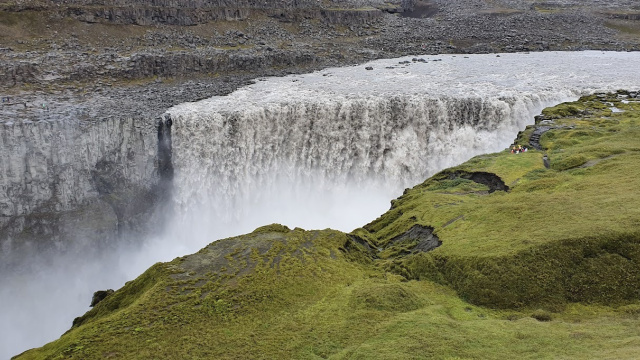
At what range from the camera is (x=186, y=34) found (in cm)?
6203

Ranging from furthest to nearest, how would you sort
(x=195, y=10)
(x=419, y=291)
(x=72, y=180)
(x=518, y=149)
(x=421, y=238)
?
(x=195, y=10) < (x=72, y=180) < (x=518, y=149) < (x=421, y=238) < (x=419, y=291)

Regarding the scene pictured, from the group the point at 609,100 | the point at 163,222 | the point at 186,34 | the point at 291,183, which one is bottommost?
the point at 163,222

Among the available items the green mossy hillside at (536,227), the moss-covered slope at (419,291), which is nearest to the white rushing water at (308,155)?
the green mossy hillside at (536,227)

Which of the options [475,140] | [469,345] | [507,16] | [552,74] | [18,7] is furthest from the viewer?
[507,16]

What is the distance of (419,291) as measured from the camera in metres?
16.9

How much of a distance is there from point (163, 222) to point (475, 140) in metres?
26.1

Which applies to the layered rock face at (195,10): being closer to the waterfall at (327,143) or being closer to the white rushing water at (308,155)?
the white rushing water at (308,155)

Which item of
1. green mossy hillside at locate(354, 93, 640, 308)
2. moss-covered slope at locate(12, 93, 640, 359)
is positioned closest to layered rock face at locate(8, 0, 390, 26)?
green mossy hillside at locate(354, 93, 640, 308)

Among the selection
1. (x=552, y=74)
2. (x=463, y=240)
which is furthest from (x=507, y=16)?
(x=463, y=240)

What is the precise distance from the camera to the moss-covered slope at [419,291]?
13.4m

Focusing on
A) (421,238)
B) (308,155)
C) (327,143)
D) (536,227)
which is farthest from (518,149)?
(308,155)

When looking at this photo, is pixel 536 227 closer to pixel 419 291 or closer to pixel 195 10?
pixel 419 291

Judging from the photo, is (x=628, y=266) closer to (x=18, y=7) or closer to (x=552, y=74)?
(x=552, y=74)

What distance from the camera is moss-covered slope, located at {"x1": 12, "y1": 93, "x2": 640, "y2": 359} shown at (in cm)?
1342
